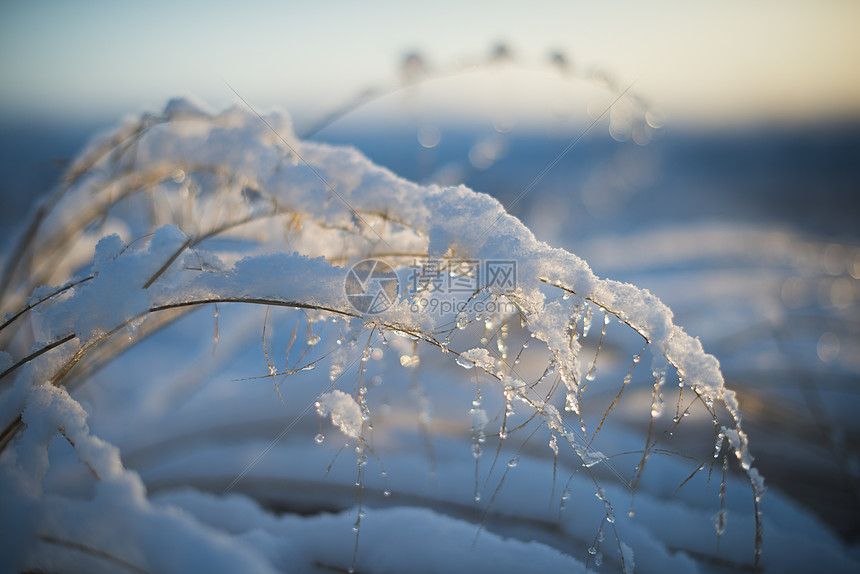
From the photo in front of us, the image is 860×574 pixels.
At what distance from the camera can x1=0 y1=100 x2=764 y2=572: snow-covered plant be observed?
14.2 inches

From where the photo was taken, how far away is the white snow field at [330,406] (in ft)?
1.20

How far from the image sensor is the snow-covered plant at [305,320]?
1.19 ft

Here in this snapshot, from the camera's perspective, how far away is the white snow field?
366mm

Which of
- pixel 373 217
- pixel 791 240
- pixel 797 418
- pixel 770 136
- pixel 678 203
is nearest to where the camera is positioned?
pixel 373 217

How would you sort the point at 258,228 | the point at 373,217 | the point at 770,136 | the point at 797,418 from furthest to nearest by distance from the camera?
the point at 770,136 → the point at 797,418 → the point at 258,228 → the point at 373,217

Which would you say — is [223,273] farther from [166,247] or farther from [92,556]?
[92,556]

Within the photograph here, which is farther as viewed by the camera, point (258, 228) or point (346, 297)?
point (258, 228)

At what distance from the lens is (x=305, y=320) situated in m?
0.47

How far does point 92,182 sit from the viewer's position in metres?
0.69

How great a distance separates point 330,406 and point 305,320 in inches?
4.8

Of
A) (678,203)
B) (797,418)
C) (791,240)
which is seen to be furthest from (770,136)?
(797,418)

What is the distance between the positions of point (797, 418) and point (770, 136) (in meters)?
15.5

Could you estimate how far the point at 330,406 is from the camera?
38cm

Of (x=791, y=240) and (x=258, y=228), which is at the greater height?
(x=791, y=240)
